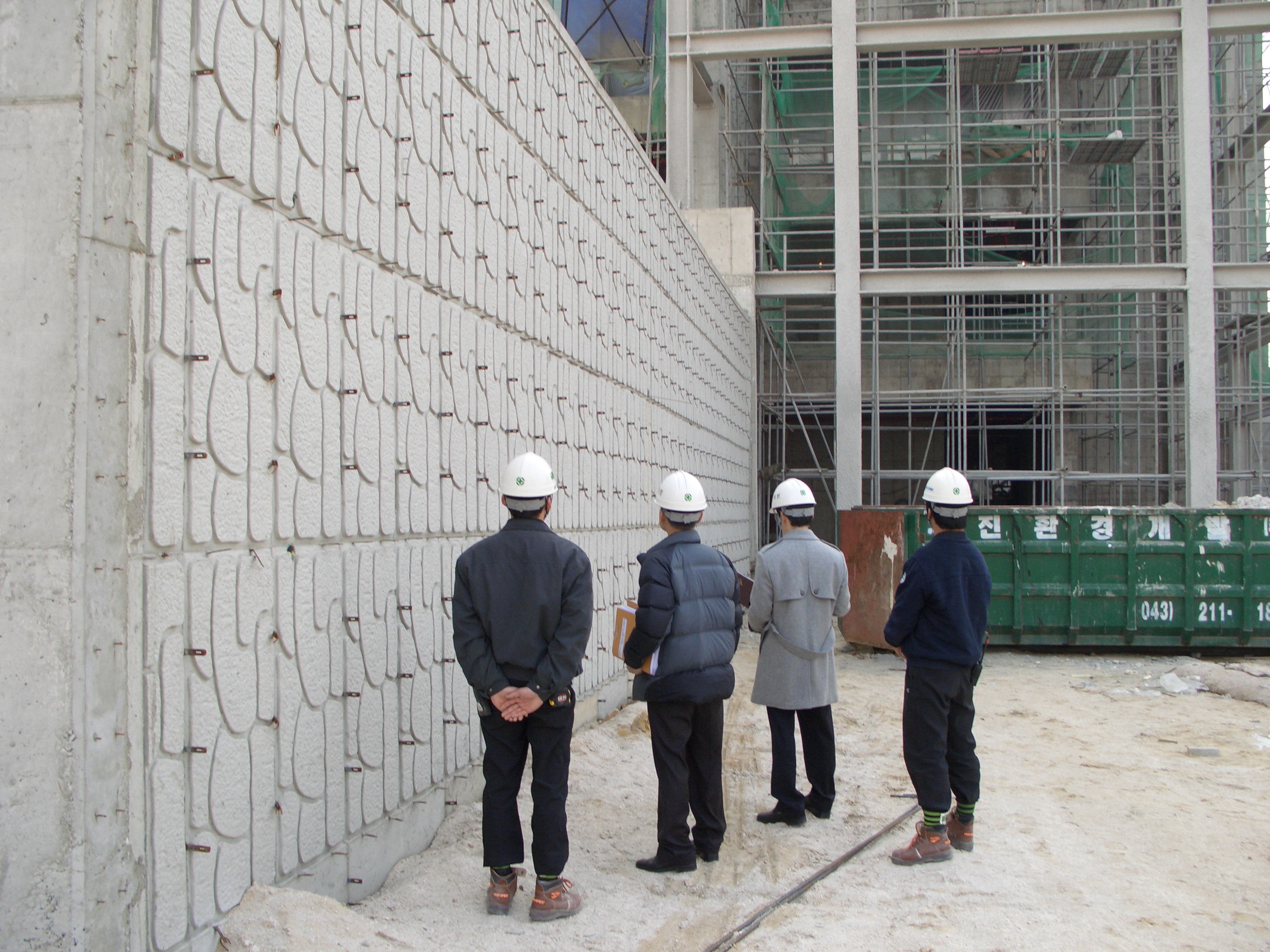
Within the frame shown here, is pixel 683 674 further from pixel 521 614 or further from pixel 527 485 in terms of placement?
pixel 527 485

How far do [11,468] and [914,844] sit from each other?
12.0ft

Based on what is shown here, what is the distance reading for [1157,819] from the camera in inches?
210

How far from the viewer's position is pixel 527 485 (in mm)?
3771

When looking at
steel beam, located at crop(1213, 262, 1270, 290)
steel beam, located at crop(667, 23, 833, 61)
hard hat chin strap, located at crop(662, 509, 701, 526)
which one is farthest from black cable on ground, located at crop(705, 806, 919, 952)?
steel beam, located at crop(667, 23, 833, 61)

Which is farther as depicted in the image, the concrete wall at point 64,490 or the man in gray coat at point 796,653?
the man in gray coat at point 796,653

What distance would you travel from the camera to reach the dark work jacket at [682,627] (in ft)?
13.9

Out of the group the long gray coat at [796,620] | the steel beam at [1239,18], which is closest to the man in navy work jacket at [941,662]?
the long gray coat at [796,620]

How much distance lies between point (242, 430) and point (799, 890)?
2641 mm

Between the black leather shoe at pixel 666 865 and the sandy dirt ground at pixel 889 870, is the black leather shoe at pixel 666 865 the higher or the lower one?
the higher one

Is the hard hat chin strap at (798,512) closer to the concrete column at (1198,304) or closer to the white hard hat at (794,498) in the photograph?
the white hard hat at (794,498)

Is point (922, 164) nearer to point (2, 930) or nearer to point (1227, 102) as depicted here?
point (1227, 102)

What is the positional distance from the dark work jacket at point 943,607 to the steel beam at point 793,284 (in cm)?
1208

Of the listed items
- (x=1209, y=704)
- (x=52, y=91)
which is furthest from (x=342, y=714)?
(x=1209, y=704)

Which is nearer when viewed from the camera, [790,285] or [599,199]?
[599,199]
